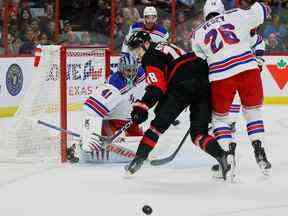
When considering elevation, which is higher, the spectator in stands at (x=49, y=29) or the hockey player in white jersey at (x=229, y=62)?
the spectator in stands at (x=49, y=29)

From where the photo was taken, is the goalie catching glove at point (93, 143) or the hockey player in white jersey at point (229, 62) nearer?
the hockey player in white jersey at point (229, 62)

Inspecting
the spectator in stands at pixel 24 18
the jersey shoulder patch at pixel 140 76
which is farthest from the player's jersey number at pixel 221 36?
the spectator in stands at pixel 24 18

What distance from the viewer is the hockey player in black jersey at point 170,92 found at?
439 cm

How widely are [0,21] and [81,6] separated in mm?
1204

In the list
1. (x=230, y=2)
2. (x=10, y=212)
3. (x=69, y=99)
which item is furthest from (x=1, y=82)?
(x=10, y=212)

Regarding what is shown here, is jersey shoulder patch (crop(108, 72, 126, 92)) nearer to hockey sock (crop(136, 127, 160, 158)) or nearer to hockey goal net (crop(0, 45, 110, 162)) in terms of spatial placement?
hockey goal net (crop(0, 45, 110, 162))

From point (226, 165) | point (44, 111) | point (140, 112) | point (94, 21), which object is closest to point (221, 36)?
point (140, 112)

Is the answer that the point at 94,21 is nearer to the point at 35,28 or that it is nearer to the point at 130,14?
the point at 130,14

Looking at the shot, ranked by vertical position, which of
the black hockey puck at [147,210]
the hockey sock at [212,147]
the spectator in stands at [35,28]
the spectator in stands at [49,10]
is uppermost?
the spectator in stands at [49,10]

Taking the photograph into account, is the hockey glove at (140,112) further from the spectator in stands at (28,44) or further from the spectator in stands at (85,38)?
the spectator in stands at (85,38)

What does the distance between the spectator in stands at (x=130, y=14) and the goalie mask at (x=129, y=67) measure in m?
4.43

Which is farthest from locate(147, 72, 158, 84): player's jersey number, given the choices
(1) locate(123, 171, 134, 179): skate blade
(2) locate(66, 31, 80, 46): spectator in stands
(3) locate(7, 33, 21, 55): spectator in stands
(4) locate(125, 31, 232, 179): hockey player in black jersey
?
(2) locate(66, 31, 80, 46): spectator in stands

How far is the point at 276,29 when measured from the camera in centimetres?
1016

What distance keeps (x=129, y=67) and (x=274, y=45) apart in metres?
4.97
